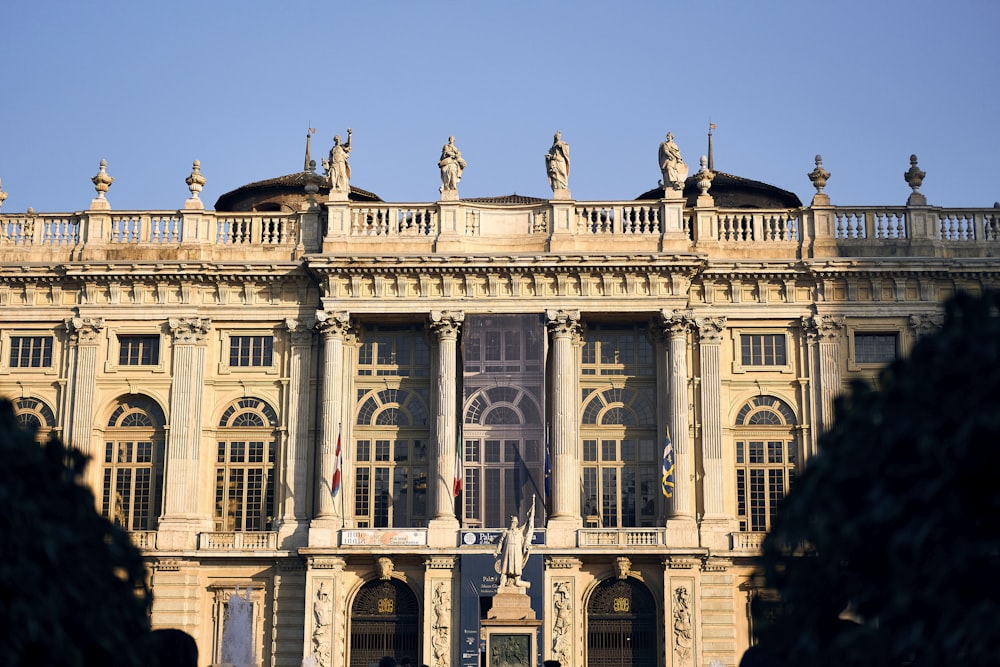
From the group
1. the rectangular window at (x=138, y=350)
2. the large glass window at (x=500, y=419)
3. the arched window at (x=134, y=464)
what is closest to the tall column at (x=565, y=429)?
the large glass window at (x=500, y=419)

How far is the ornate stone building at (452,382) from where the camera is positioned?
141 ft

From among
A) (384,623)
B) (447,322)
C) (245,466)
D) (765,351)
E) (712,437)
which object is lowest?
(384,623)

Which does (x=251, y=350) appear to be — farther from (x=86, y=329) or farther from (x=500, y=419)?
(x=500, y=419)

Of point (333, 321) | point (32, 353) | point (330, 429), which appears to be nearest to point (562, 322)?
point (333, 321)

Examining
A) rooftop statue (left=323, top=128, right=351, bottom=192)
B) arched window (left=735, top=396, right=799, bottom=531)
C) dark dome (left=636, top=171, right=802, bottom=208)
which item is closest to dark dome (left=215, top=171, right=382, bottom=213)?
rooftop statue (left=323, top=128, right=351, bottom=192)

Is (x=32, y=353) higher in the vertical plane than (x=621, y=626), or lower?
higher

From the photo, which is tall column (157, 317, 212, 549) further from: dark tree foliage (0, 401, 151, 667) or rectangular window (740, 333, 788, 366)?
dark tree foliage (0, 401, 151, 667)

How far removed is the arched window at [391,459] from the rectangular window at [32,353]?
9.78 meters

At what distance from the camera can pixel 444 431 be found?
44.0 m

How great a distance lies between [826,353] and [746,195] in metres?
6.73

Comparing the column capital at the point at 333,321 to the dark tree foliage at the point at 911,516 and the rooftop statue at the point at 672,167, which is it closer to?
the rooftop statue at the point at 672,167

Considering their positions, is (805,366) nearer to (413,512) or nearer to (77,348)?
(413,512)

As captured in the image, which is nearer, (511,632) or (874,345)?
(511,632)

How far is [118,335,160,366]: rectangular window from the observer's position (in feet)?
151
